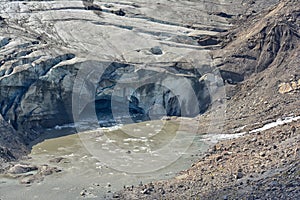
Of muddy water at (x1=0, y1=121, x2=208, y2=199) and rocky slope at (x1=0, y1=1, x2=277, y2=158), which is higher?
rocky slope at (x1=0, y1=1, x2=277, y2=158)

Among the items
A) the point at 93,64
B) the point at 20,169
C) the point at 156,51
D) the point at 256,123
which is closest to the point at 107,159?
the point at 20,169

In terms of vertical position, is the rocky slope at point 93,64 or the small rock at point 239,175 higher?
the rocky slope at point 93,64

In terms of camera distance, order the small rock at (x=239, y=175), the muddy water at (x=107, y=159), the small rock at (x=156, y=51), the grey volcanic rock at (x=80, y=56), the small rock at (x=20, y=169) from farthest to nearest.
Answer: the small rock at (x=156, y=51), the grey volcanic rock at (x=80, y=56), the small rock at (x=20, y=169), the muddy water at (x=107, y=159), the small rock at (x=239, y=175)

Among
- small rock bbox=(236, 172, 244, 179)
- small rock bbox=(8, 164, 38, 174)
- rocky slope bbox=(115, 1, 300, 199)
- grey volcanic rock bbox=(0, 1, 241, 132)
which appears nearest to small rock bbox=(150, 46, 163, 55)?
grey volcanic rock bbox=(0, 1, 241, 132)

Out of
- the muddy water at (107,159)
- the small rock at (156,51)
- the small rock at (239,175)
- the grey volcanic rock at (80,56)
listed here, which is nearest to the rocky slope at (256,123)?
the small rock at (239,175)

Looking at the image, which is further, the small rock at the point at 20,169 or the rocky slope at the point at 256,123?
the small rock at the point at 20,169

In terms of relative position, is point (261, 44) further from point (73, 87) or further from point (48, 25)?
point (48, 25)

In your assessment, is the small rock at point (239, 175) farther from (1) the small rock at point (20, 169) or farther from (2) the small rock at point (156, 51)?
(2) the small rock at point (156, 51)

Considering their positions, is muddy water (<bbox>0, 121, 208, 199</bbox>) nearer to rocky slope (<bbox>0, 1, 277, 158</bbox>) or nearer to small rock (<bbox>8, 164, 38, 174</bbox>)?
small rock (<bbox>8, 164, 38, 174</bbox>)

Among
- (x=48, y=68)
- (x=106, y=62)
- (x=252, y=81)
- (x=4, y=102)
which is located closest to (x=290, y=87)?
(x=252, y=81)

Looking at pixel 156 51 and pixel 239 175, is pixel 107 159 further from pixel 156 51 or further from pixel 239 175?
pixel 156 51
